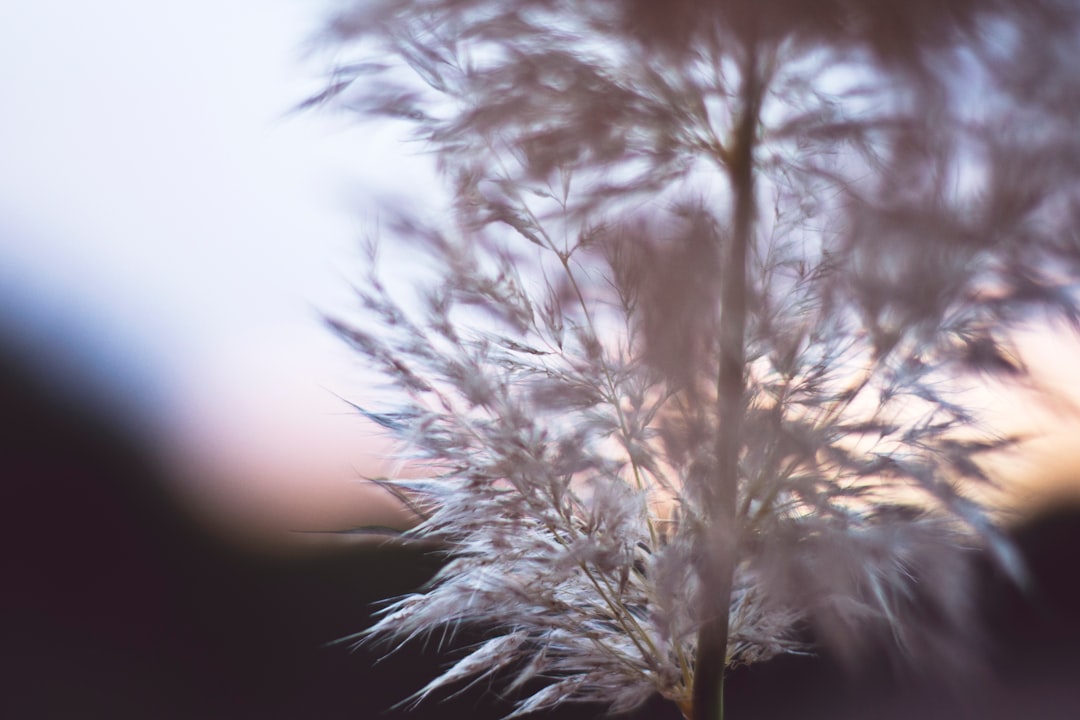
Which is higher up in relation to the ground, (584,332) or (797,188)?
(797,188)

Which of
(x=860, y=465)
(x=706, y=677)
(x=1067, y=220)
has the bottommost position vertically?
(x=706, y=677)

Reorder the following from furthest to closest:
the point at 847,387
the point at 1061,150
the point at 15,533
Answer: the point at 15,533
the point at 847,387
the point at 1061,150

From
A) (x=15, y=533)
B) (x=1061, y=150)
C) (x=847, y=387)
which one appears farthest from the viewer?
(x=15, y=533)

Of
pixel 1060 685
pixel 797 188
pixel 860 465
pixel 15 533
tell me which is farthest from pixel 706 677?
pixel 15 533

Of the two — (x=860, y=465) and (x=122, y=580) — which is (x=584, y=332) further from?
(x=122, y=580)

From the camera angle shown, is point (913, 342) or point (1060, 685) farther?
point (1060, 685)

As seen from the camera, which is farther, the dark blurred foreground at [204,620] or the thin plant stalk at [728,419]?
the dark blurred foreground at [204,620]

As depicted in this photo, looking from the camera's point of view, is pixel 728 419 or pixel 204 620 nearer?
pixel 728 419

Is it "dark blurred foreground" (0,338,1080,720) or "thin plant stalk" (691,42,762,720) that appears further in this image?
"dark blurred foreground" (0,338,1080,720)
